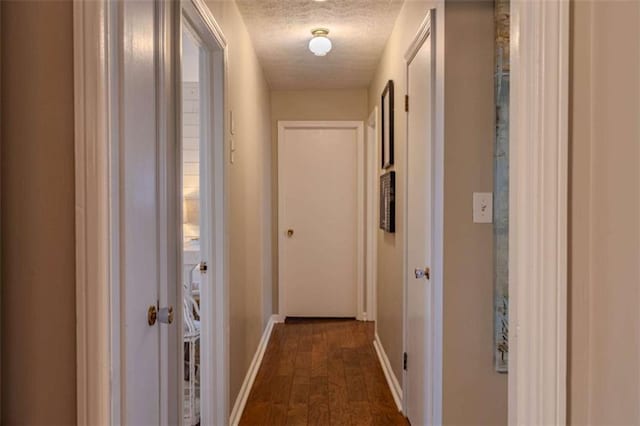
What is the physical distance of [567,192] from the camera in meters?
0.80

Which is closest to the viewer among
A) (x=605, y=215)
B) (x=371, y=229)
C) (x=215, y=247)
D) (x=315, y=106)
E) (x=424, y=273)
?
(x=605, y=215)

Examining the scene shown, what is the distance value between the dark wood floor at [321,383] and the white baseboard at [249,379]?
34mm

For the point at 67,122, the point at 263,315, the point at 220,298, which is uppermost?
the point at 67,122

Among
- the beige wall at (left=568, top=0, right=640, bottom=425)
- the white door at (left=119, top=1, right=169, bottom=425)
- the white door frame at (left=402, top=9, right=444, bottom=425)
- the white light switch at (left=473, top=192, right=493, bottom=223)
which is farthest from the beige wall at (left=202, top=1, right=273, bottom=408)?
the beige wall at (left=568, top=0, right=640, bottom=425)

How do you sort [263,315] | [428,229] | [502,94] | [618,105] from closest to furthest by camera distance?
[618,105]
[502,94]
[428,229]
[263,315]

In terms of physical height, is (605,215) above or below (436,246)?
above

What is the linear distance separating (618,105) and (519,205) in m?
0.24

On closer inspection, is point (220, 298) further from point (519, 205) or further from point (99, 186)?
point (519, 205)

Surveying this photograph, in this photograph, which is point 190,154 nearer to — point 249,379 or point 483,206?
point 249,379

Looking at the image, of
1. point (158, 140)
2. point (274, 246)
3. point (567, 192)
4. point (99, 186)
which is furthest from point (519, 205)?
point (274, 246)

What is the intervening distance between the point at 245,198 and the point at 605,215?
225 centimetres

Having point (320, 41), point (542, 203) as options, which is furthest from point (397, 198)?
point (542, 203)

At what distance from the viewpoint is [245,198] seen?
2.78m

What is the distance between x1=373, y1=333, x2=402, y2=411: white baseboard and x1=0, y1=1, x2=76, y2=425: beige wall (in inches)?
84.7
